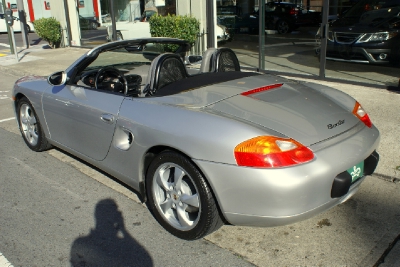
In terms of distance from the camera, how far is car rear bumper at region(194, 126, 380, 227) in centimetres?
256

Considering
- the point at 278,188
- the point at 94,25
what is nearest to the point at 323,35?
the point at 278,188

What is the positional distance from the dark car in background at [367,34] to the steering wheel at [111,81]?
17.2 feet

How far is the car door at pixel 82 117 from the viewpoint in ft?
11.7

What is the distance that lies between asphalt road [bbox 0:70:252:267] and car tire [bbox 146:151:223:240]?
0.13 metres

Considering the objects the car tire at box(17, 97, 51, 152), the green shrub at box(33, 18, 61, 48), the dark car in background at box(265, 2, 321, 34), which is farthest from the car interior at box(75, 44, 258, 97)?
the green shrub at box(33, 18, 61, 48)

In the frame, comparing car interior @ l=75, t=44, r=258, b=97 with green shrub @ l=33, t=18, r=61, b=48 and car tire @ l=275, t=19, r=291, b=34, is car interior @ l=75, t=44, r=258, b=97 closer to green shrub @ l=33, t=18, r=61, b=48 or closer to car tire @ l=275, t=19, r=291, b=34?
car tire @ l=275, t=19, r=291, b=34

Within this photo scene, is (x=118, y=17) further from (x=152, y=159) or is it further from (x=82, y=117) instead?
(x=152, y=159)

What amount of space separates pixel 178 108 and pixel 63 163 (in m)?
2.26

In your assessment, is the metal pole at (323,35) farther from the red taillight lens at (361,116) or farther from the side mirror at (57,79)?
the side mirror at (57,79)

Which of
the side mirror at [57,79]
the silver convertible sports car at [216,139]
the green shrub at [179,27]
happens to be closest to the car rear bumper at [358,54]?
the green shrub at [179,27]

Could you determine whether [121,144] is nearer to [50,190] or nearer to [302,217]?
[50,190]

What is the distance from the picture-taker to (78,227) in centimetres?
338

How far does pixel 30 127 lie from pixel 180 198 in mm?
2805

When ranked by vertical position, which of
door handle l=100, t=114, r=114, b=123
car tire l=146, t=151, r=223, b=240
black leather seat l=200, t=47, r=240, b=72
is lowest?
car tire l=146, t=151, r=223, b=240
